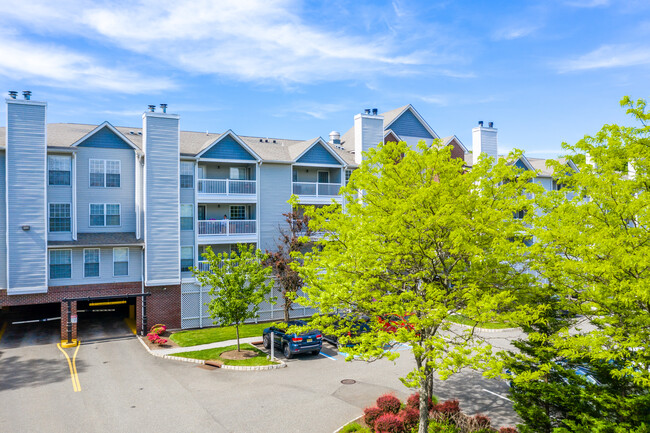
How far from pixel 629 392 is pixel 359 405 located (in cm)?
874

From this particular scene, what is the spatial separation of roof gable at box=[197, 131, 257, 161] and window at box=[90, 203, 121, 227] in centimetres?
684

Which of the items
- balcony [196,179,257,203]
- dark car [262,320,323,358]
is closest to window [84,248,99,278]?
balcony [196,179,257,203]

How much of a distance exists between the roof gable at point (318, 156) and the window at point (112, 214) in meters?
13.0

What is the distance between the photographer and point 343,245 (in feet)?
46.8

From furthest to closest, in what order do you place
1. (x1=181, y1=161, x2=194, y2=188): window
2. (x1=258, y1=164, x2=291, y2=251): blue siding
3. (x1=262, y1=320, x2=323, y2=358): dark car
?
(x1=258, y1=164, x2=291, y2=251): blue siding → (x1=181, y1=161, x2=194, y2=188): window → (x1=262, y1=320, x2=323, y2=358): dark car

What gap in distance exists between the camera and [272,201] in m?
34.4

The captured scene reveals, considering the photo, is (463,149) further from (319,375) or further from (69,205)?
(69,205)

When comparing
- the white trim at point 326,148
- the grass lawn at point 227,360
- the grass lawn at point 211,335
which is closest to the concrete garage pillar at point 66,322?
the grass lawn at point 211,335

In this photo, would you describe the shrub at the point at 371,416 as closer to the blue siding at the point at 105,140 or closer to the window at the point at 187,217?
the window at the point at 187,217

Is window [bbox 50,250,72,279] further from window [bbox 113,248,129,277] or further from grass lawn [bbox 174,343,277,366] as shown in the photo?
grass lawn [bbox 174,343,277,366]

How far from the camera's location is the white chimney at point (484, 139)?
135ft

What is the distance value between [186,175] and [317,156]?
983 cm

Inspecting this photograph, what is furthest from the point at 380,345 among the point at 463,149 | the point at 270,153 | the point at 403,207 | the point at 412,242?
the point at 463,149

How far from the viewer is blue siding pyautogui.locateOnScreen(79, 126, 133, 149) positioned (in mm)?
30438
